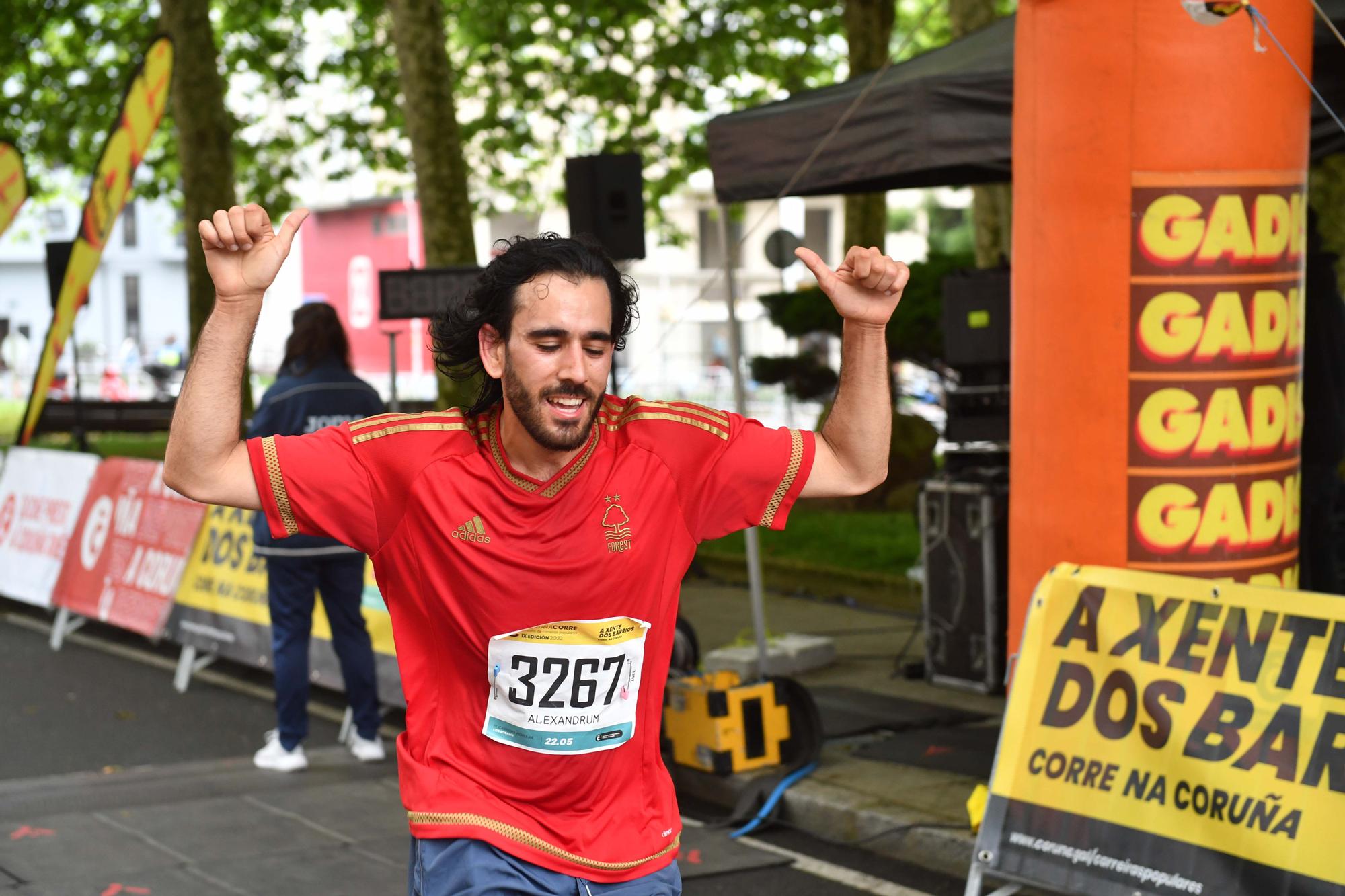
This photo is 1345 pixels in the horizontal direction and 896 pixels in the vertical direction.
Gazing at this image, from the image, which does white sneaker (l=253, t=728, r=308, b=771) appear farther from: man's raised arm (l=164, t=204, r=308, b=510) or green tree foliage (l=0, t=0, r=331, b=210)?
green tree foliage (l=0, t=0, r=331, b=210)

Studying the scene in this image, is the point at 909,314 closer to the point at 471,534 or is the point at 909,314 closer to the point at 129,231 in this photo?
the point at 471,534

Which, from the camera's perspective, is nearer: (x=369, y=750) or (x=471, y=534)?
(x=471, y=534)

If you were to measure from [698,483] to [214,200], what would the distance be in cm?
1613

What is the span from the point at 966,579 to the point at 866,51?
28.2ft

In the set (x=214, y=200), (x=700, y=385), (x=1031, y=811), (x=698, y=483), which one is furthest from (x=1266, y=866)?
(x=700, y=385)

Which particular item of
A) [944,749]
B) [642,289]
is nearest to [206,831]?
[944,749]

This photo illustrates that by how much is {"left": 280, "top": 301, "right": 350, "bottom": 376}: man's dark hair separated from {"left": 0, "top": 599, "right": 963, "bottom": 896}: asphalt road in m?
1.97

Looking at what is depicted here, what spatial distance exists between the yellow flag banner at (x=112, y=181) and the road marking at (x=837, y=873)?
7.67 metres

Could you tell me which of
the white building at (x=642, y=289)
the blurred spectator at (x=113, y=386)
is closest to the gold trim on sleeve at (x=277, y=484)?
the white building at (x=642, y=289)

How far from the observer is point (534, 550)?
2963 mm

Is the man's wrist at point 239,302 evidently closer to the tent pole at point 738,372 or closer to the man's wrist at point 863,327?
the man's wrist at point 863,327

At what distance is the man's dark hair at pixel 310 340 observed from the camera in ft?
24.8

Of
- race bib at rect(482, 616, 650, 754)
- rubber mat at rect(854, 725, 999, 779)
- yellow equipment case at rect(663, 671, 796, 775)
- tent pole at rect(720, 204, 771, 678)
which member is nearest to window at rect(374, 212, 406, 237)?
tent pole at rect(720, 204, 771, 678)

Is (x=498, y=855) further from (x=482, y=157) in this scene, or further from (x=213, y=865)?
(x=482, y=157)
